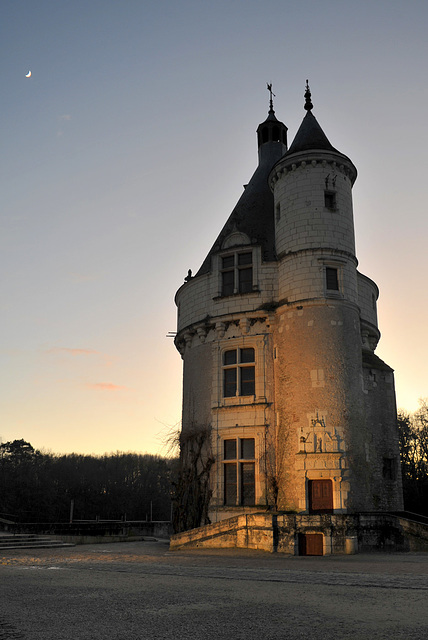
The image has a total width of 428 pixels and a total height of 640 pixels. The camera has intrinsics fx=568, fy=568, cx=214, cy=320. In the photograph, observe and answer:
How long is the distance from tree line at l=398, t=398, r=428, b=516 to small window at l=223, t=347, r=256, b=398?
24075mm

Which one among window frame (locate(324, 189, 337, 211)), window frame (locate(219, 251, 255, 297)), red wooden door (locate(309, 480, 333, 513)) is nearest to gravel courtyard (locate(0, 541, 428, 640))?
red wooden door (locate(309, 480, 333, 513))

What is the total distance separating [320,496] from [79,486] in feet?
176

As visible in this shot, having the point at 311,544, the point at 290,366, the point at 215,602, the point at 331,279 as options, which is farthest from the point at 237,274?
the point at 215,602

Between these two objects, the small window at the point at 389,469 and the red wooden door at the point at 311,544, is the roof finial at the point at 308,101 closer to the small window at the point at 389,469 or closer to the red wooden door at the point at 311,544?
the small window at the point at 389,469

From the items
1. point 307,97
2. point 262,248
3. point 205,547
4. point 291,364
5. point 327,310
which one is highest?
point 307,97

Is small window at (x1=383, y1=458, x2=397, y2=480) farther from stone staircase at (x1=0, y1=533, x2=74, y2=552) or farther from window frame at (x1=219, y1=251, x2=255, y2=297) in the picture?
stone staircase at (x1=0, y1=533, x2=74, y2=552)

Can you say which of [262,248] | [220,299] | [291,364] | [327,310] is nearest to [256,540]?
[291,364]

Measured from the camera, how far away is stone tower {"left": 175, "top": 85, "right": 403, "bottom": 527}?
20.0 m

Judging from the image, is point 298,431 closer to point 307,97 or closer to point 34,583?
point 34,583

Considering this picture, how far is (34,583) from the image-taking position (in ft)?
32.0

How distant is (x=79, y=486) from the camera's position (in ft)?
222

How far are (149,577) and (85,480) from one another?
6601 centimetres

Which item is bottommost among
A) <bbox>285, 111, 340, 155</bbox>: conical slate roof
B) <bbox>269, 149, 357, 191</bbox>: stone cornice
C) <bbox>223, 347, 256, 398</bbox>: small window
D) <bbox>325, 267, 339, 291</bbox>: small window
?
<bbox>223, 347, 256, 398</bbox>: small window

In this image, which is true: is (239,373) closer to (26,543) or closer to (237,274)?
(237,274)
